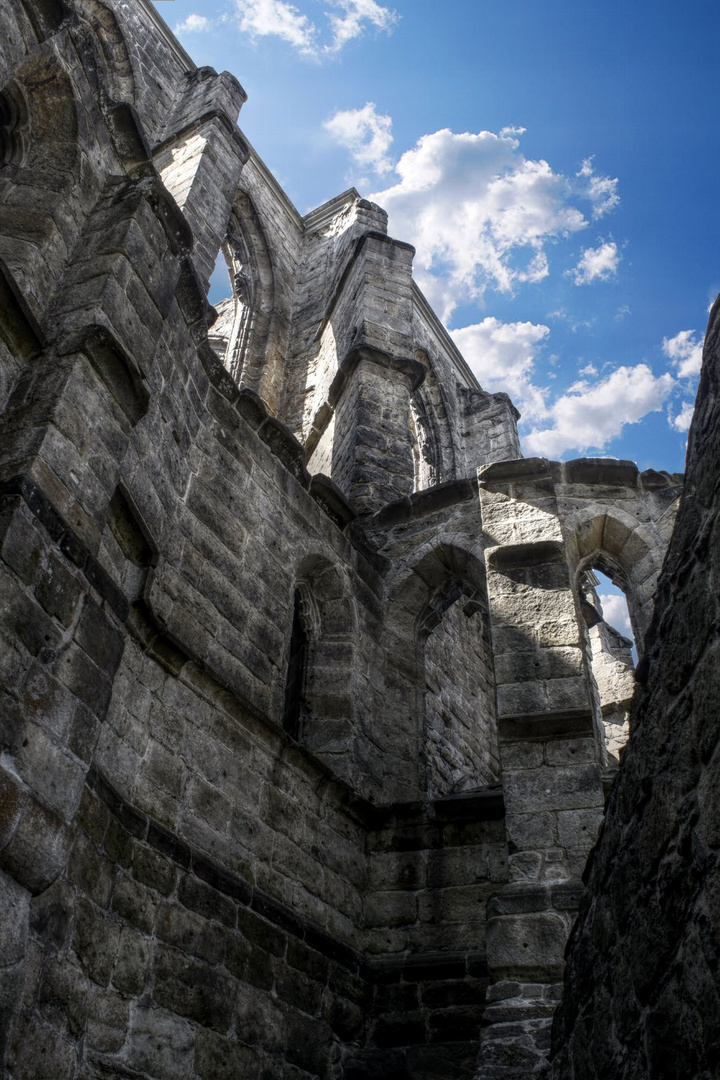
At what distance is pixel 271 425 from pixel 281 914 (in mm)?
3278

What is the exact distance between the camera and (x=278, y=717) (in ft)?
19.2

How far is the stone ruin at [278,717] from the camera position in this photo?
2424 mm

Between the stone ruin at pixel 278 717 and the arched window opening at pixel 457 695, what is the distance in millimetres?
53

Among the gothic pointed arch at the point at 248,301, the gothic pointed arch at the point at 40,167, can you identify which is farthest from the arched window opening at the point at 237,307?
the gothic pointed arch at the point at 40,167

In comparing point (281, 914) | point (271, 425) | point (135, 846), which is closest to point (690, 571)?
point (135, 846)

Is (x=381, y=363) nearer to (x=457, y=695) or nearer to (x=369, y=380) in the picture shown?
(x=369, y=380)

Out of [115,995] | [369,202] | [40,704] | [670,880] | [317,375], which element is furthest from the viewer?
[369,202]

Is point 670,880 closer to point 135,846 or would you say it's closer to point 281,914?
point 135,846

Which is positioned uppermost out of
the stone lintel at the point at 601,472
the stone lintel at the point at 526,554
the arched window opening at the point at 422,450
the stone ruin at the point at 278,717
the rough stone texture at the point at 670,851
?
the arched window opening at the point at 422,450

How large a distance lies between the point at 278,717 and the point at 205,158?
24.6 ft

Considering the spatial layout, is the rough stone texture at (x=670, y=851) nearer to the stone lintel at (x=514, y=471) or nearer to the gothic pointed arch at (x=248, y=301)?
the stone lintel at (x=514, y=471)

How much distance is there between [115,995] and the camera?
386 cm

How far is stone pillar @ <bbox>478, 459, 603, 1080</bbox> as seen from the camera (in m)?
4.92

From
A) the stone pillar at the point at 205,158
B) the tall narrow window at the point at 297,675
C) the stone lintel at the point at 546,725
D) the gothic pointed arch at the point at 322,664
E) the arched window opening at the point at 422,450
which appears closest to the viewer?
the stone lintel at the point at 546,725
